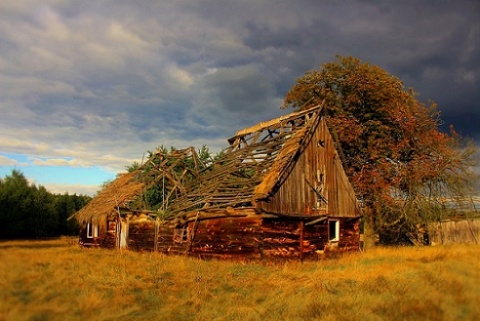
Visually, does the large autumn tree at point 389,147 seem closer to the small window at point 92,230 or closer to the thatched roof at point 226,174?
the thatched roof at point 226,174

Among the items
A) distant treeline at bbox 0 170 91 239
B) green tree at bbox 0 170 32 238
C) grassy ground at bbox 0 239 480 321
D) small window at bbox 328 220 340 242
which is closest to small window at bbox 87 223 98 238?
distant treeline at bbox 0 170 91 239

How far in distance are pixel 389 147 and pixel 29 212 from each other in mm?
34344

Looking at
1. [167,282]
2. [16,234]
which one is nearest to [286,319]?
[167,282]

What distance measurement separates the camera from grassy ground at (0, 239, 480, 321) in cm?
628

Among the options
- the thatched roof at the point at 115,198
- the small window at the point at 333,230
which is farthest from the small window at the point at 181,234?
the small window at the point at 333,230

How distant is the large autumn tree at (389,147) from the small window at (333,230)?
349cm

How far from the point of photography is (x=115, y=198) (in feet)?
78.4

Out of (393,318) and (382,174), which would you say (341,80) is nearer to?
(382,174)

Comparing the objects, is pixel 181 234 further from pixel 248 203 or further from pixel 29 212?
pixel 29 212

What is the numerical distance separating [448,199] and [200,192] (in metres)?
15.5

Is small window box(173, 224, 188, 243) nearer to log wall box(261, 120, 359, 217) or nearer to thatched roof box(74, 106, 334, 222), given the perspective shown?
thatched roof box(74, 106, 334, 222)

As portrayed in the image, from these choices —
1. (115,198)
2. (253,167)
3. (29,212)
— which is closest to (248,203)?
(253,167)

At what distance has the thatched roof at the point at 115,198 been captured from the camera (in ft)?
76.3

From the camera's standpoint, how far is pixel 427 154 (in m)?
24.1
